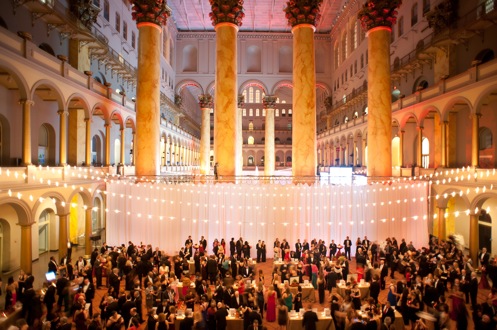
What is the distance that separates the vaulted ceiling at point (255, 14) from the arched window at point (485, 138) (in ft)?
80.4

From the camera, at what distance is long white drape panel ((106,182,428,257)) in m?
17.1

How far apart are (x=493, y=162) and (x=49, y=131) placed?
79.6ft

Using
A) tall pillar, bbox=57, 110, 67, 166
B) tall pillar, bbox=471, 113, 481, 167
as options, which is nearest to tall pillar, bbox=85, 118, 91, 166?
tall pillar, bbox=57, 110, 67, 166

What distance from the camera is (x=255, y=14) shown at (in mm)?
41188

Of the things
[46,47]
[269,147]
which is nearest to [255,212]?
[46,47]

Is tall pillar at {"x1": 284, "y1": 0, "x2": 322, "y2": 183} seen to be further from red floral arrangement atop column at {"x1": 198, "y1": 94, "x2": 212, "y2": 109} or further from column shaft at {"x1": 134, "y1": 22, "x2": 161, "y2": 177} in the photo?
red floral arrangement atop column at {"x1": 198, "y1": 94, "x2": 212, "y2": 109}

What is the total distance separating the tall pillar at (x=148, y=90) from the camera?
19.2 metres

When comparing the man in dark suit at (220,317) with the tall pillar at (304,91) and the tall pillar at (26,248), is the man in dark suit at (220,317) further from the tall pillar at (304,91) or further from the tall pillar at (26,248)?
the tall pillar at (304,91)

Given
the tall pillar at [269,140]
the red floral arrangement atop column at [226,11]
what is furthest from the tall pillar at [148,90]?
the tall pillar at [269,140]

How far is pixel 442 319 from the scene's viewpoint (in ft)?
28.7

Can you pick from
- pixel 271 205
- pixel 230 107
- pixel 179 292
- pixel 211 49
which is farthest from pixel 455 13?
pixel 211 49

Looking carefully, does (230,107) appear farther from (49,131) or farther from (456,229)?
(456,229)

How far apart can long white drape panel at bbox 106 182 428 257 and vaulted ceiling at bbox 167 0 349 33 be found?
27511mm

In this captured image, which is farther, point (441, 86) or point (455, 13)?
point (455, 13)
